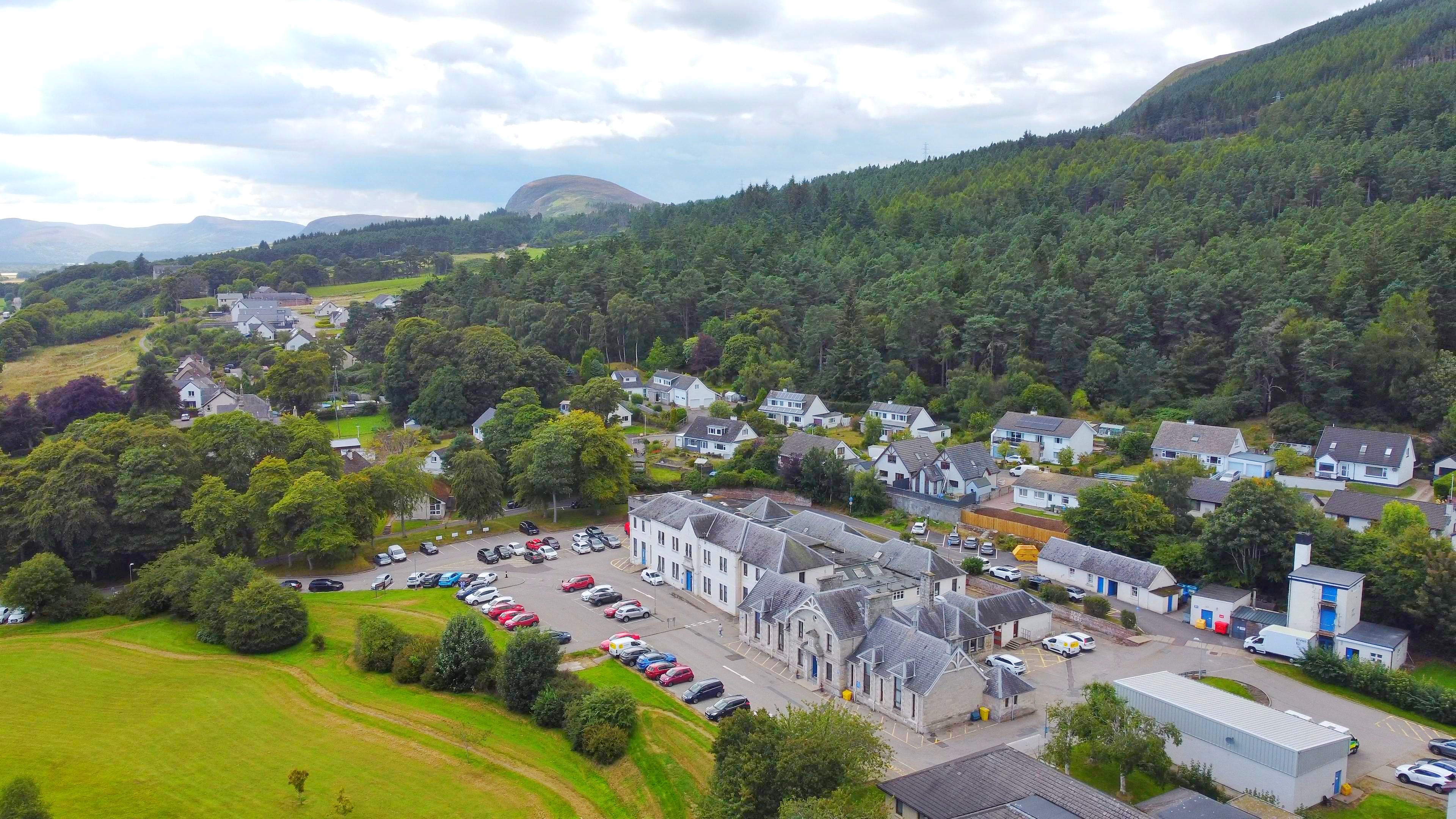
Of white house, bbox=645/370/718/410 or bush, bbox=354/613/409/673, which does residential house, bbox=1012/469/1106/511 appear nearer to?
white house, bbox=645/370/718/410

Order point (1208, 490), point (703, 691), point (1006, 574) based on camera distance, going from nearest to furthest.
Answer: point (703, 691), point (1006, 574), point (1208, 490)

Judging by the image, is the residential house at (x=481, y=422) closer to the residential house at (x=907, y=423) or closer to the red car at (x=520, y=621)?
the red car at (x=520, y=621)

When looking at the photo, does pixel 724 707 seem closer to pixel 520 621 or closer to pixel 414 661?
pixel 520 621

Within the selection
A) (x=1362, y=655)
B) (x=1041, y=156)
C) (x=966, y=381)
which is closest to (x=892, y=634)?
(x=1362, y=655)

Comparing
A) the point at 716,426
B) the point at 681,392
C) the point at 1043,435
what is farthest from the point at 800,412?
the point at 1043,435

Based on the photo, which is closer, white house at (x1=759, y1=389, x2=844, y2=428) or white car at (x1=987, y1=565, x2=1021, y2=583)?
white car at (x1=987, y1=565, x2=1021, y2=583)

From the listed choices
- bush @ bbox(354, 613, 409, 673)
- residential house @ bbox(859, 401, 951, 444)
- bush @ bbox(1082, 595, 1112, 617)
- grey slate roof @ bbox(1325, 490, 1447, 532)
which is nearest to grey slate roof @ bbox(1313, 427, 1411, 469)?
grey slate roof @ bbox(1325, 490, 1447, 532)
